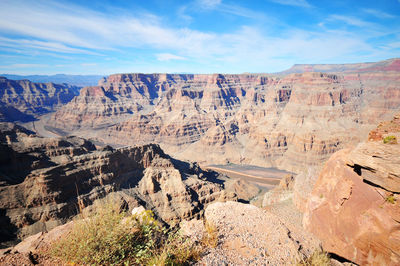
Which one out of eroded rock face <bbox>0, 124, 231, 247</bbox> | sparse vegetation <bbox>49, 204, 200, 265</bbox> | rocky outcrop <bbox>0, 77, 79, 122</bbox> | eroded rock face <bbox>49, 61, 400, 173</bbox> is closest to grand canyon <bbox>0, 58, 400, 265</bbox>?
eroded rock face <bbox>0, 124, 231, 247</bbox>

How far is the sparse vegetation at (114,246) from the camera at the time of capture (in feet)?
18.0

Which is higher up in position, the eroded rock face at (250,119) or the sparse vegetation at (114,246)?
the sparse vegetation at (114,246)

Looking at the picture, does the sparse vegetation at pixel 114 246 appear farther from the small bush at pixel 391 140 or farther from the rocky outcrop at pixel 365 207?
the small bush at pixel 391 140

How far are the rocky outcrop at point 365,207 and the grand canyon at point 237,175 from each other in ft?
0.15

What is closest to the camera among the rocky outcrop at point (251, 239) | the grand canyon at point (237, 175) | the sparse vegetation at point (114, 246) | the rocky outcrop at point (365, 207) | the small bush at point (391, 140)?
the sparse vegetation at point (114, 246)

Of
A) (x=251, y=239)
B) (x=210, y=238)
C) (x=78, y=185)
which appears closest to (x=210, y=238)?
(x=210, y=238)

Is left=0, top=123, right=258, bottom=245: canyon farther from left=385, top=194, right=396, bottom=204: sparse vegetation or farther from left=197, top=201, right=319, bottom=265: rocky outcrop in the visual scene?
left=385, top=194, right=396, bottom=204: sparse vegetation

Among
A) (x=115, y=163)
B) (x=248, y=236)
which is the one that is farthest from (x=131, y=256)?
(x=115, y=163)

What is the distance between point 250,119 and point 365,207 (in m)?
103

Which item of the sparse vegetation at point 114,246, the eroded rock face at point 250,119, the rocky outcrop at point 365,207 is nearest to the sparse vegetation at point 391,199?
the rocky outcrop at point 365,207

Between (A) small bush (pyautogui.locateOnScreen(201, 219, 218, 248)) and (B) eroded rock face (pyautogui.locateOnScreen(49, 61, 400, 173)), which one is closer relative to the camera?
(A) small bush (pyautogui.locateOnScreen(201, 219, 218, 248))

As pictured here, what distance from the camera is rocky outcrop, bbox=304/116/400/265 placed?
744 cm

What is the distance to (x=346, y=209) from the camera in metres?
9.95

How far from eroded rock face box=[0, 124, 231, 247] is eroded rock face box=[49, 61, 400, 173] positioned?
45.3 m
